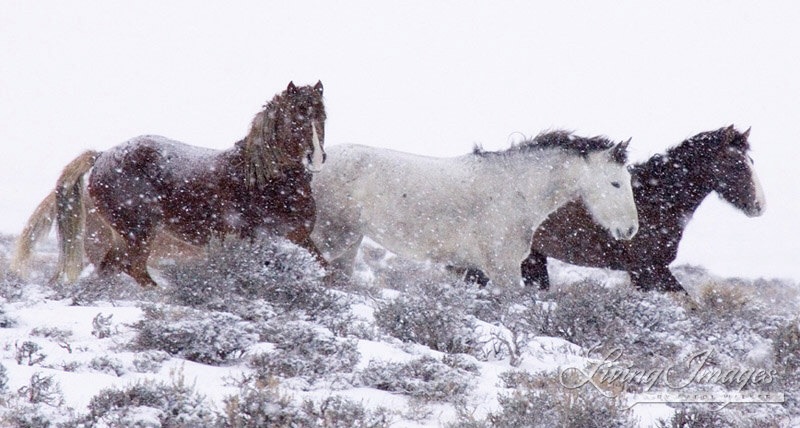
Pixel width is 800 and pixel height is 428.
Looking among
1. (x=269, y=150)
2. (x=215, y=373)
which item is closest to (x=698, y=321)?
(x=269, y=150)

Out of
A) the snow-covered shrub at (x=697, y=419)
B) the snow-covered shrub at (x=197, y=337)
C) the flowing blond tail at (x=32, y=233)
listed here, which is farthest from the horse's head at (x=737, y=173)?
the flowing blond tail at (x=32, y=233)

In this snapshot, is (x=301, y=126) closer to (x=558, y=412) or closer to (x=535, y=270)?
(x=558, y=412)

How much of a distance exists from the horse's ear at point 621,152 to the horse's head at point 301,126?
3571 mm

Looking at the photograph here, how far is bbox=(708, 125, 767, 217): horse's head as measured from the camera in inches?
363

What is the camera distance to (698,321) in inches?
265

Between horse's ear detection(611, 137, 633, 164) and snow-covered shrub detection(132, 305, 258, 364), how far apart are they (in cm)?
538

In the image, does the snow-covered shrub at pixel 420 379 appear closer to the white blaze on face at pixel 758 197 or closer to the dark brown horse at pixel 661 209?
the dark brown horse at pixel 661 209

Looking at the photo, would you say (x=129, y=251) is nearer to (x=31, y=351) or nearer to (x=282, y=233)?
(x=282, y=233)

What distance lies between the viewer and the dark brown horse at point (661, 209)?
9.00 meters

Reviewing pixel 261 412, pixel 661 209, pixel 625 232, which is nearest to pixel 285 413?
pixel 261 412

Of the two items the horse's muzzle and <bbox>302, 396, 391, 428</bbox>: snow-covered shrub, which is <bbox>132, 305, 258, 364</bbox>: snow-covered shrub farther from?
the horse's muzzle

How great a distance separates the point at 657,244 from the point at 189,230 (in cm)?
527

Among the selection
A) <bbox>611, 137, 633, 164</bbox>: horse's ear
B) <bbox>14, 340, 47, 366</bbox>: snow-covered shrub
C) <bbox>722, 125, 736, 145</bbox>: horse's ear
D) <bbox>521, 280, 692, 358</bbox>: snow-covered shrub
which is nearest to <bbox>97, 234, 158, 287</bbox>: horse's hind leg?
<bbox>14, 340, 47, 366</bbox>: snow-covered shrub

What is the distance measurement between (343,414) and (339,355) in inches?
37.3
